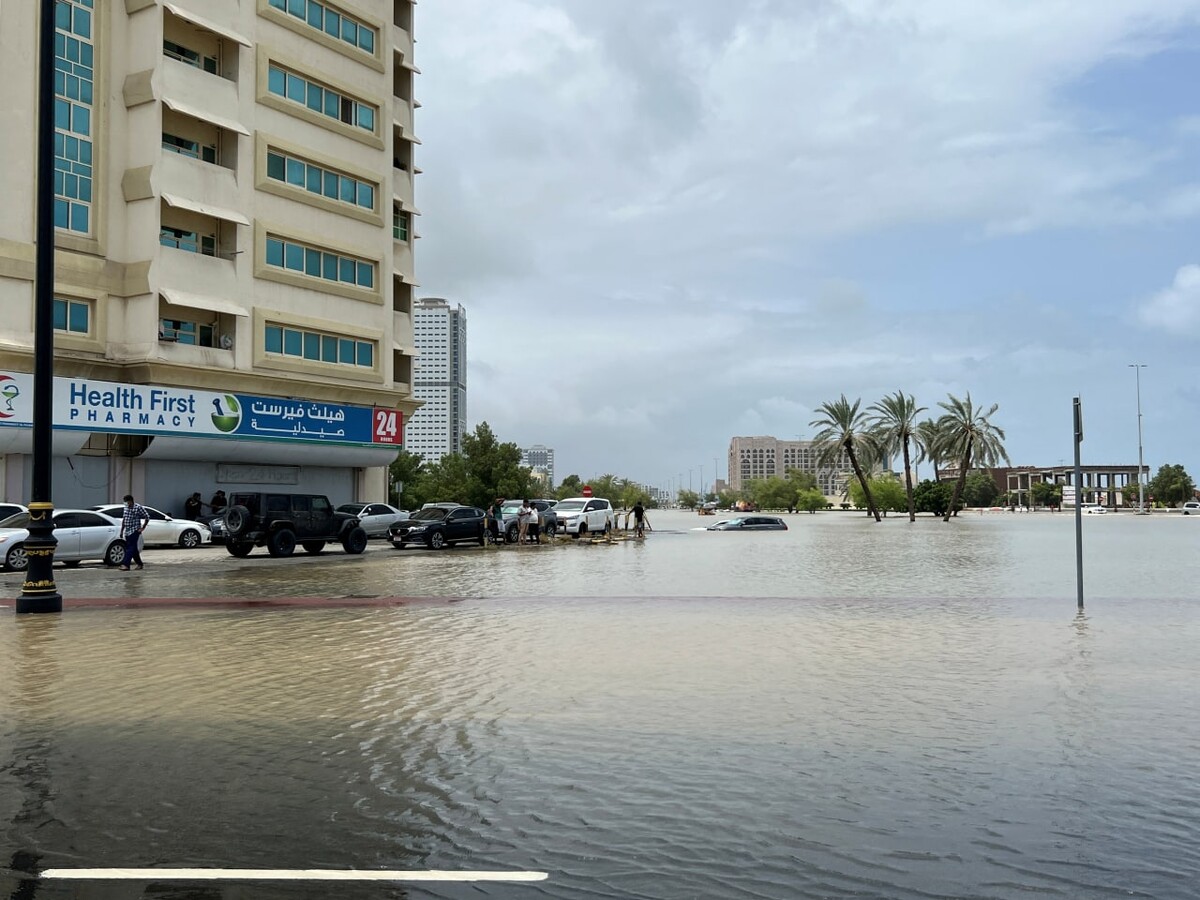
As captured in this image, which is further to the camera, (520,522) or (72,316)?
(520,522)

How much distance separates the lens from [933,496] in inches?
5034

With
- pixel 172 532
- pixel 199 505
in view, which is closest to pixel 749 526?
pixel 199 505

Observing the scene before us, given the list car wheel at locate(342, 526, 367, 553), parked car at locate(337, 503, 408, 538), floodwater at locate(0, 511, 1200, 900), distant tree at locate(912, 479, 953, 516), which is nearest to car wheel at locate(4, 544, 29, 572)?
car wheel at locate(342, 526, 367, 553)

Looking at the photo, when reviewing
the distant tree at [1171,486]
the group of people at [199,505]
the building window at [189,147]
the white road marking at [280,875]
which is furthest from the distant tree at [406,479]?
the distant tree at [1171,486]

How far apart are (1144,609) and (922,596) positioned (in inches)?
142

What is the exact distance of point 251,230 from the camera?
46156 millimetres

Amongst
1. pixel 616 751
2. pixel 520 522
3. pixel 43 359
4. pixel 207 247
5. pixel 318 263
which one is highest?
pixel 318 263

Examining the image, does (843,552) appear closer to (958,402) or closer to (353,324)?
(353,324)

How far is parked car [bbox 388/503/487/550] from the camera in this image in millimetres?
39031

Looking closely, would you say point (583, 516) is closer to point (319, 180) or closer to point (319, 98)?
point (319, 180)

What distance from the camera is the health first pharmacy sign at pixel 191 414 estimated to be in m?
38.2

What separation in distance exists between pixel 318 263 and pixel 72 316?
472 inches

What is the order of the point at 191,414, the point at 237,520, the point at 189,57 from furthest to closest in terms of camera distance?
the point at 189,57
the point at 191,414
the point at 237,520

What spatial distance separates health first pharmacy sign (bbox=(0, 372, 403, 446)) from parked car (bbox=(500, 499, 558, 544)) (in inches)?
302
